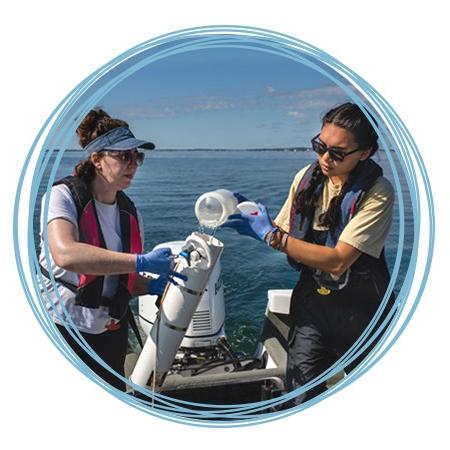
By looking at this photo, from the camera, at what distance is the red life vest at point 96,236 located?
66.7 inches

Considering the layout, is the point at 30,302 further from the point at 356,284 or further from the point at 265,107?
the point at 265,107

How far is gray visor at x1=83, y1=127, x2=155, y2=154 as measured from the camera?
1691 millimetres

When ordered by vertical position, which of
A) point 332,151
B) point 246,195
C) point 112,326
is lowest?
point 112,326

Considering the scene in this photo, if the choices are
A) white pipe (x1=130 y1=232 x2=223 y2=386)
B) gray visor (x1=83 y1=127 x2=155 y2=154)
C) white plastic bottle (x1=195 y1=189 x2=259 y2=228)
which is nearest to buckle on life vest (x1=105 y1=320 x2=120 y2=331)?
white pipe (x1=130 y1=232 x2=223 y2=386)

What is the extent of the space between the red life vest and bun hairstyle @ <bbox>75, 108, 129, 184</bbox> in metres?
0.04

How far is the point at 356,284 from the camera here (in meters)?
1.92

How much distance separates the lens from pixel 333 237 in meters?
1.90

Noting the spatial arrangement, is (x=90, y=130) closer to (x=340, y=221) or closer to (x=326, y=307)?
(x=340, y=221)

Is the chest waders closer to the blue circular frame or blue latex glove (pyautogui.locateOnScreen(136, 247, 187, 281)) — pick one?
the blue circular frame

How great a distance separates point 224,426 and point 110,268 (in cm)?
79

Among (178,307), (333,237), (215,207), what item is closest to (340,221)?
(333,237)

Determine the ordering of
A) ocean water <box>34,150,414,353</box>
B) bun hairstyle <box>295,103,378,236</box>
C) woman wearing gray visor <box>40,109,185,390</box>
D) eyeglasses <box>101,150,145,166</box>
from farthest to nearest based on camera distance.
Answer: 1. ocean water <box>34,150,414,353</box>
2. bun hairstyle <box>295,103,378,236</box>
3. eyeglasses <box>101,150,145,166</box>
4. woman wearing gray visor <box>40,109,185,390</box>

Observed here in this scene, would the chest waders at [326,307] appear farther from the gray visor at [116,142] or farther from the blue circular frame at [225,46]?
the gray visor at [116,142]

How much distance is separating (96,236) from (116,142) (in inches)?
12.4
